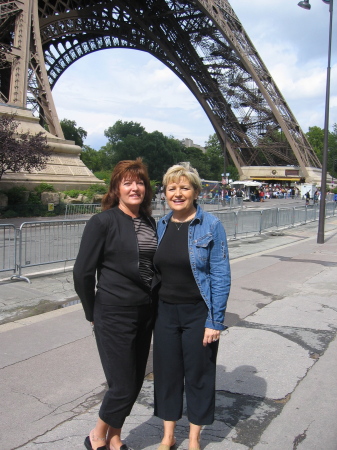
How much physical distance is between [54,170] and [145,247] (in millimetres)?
26566

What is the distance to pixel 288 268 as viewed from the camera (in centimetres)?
1062

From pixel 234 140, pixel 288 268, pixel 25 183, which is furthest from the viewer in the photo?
pixel 234 140

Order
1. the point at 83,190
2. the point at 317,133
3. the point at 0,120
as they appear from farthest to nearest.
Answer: the point at 317,133
the point at 83,190
the point at 0,120

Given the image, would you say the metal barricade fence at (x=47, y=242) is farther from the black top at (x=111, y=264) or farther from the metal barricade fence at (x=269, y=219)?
the metal barricade fence at (x=269, y=219)

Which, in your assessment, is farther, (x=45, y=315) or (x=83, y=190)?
(x=83, y=190)

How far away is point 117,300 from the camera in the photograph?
272 centimetres

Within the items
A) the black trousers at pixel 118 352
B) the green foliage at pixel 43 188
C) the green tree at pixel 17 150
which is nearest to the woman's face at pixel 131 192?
the black trousers at pixel 118 352

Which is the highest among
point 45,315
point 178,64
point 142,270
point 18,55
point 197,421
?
point 178,64

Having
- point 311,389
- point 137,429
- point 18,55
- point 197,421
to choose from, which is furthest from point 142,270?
Answer: point 18,55

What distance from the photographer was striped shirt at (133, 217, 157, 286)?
281 centimetres

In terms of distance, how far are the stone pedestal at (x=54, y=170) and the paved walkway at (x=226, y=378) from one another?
61.0ft

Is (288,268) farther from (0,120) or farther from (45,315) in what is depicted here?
(0,120)

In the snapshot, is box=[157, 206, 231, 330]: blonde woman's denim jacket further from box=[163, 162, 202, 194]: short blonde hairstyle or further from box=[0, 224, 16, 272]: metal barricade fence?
box=[0, 224, 16, 272]: metal barricade fence

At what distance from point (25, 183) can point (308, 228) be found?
1499 cm
